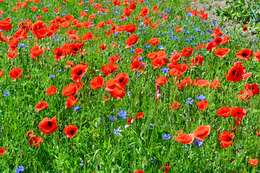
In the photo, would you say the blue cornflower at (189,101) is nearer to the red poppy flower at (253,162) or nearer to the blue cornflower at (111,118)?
the blue cornflower at (111,118)

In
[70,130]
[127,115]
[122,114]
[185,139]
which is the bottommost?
[127,115]

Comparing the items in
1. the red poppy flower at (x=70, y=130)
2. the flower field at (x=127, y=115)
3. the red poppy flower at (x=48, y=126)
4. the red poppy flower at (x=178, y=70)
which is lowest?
the flower field at (x=127, y=115)

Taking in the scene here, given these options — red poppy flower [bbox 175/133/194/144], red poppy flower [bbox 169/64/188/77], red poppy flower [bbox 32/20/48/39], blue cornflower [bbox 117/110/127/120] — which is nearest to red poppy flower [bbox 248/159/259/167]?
red poppy flower [bbox 175/133/194/144]

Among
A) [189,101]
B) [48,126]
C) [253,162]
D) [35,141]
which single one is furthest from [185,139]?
[189,101]

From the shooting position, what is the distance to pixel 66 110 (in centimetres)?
423

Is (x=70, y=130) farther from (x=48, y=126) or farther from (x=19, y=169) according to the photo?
(x=19, y=169)

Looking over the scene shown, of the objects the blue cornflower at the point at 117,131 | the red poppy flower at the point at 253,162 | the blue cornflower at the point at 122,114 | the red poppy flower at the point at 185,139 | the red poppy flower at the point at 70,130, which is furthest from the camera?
the blue cornflower at the point at 122,114

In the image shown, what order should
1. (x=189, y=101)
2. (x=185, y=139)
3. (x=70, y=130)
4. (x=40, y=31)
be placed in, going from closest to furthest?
(x=185, y=139) < (x=70, y=130) < (x=189, y=101) < (x=40, y=31)

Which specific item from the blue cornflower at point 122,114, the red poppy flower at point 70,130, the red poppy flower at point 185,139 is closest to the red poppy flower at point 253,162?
the red poppy flower at point 185,139

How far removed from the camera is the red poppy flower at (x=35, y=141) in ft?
11.1

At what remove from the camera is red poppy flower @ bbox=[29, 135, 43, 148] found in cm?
338

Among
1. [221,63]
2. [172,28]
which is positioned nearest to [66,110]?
[221,63]

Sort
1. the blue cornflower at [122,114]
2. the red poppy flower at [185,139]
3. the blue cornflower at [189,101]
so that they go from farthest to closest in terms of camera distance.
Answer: the blue cornflower at [189,101]
the blue cornflower at [122,114]
the red poppy flower at [185,139]

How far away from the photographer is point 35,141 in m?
3.42
